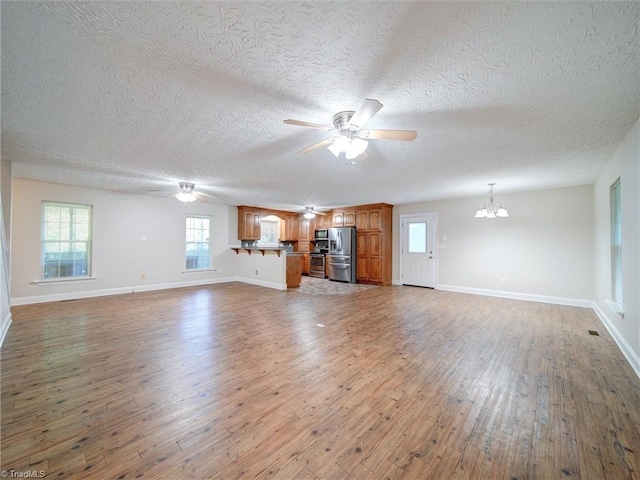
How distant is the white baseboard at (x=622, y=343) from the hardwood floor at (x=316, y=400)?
0.24 feet

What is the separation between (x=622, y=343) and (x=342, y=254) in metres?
5.97

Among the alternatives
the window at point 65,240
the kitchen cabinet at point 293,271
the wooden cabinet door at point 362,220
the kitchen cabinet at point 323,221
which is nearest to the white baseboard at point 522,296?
the wooden cabinet door at point 362,220

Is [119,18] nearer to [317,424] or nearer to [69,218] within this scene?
[317,424]

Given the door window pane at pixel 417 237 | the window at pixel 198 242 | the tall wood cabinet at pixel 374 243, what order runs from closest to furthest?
the door window pane at pixel 417 237 → the window at pixel 198 242 → the tall wood cabinet at pixel 374 243

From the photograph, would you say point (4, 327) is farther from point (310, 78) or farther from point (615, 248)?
point (615, 248)

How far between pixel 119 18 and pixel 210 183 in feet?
13.0

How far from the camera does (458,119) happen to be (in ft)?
7.88

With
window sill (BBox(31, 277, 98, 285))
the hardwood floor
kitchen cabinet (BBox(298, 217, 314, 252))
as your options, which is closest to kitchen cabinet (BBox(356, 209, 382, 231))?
kitchen cabinet (BBox(298, 217, 314, 252))

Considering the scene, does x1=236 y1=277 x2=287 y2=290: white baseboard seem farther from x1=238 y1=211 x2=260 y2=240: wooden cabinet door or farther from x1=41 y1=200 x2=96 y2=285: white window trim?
x1=41 y1=200 x2=96 y2=285: white window trim

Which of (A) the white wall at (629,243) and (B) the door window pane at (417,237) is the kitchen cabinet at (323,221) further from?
(A) the white wall at (629,243)

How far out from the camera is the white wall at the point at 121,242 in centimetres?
499

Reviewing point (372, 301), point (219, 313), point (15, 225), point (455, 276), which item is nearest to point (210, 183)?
point (219, 313)

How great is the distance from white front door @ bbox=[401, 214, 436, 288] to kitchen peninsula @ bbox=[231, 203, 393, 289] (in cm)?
47

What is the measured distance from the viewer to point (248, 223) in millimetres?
8406
